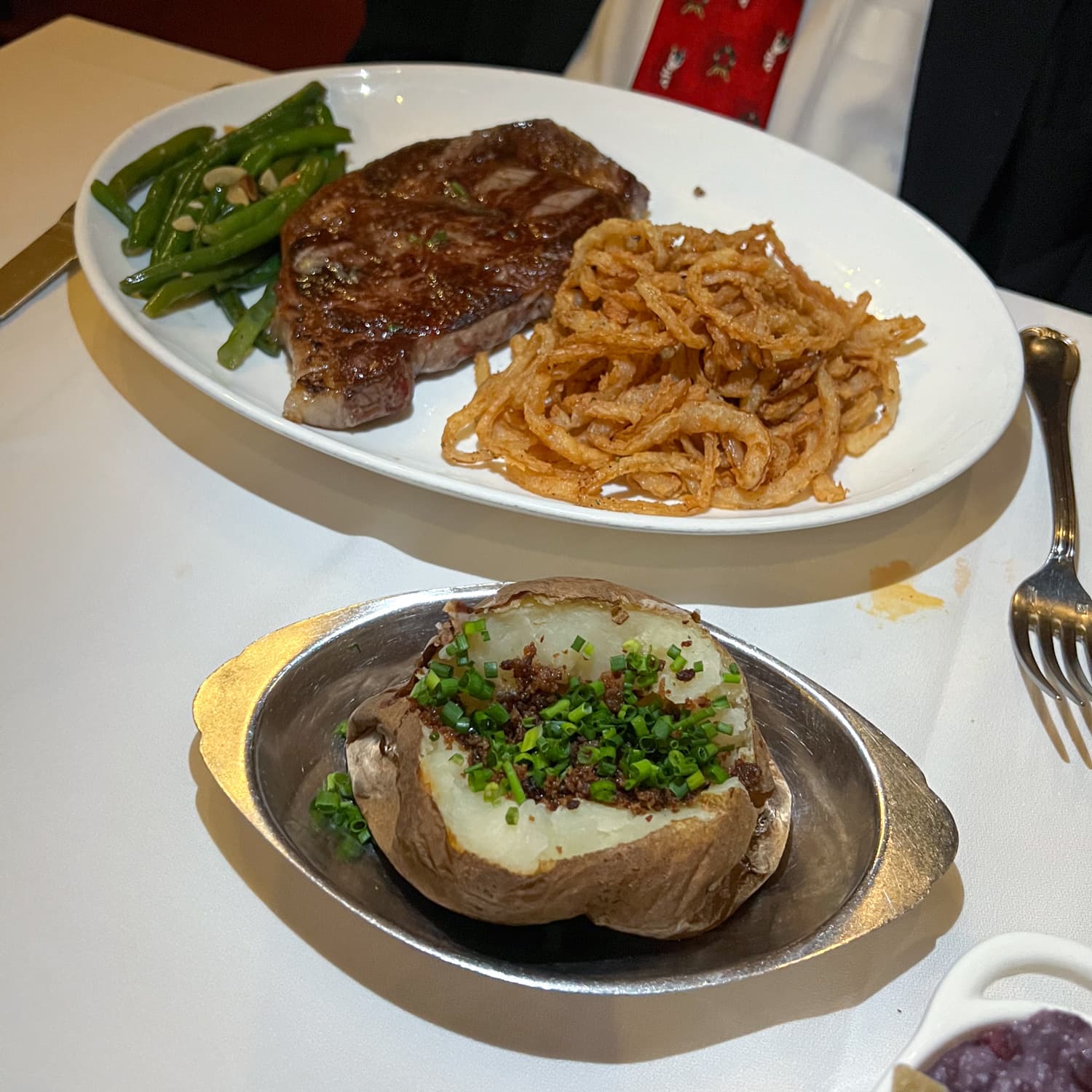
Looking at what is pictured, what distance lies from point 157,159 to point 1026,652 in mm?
2194

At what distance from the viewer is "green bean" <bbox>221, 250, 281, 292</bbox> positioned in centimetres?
220

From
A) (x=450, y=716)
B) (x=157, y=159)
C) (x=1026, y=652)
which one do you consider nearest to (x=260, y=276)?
(x=157, y=159)

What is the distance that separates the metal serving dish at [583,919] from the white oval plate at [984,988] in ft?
0.44

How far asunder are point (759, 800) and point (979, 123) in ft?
8.22

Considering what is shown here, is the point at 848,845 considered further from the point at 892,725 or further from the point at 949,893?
the point at 892,725

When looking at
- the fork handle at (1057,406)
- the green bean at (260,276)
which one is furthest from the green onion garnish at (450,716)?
the green bean at (260,276)

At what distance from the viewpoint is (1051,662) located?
1.65 metres

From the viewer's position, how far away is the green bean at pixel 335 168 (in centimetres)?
244

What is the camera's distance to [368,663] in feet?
4.71

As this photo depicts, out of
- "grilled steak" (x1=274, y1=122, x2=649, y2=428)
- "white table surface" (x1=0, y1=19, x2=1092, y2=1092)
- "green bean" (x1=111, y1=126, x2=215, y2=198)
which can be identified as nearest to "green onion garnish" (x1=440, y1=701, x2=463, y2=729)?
"white table surface" (x1=0, y1=19, x2=1092, y2=1092)

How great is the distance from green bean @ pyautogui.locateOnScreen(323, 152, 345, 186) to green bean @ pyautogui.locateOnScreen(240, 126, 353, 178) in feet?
0.14

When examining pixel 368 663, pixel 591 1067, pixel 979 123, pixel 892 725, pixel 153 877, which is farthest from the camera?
pixel 979 123

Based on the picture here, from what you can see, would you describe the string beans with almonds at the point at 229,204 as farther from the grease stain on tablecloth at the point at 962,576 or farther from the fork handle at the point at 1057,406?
the fork handle at the point at 1057,406

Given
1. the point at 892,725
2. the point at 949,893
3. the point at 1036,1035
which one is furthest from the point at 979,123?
the point at 1036,1035
